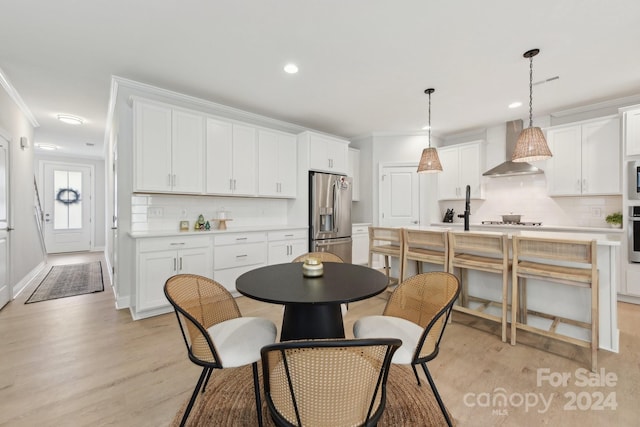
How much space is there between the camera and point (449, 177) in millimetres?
5445

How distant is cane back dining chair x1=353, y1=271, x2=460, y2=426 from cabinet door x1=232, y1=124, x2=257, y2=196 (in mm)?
2792

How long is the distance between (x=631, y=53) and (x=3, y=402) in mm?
5644

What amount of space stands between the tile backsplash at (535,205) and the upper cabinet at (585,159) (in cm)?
29

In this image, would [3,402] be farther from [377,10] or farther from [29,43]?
[377,10]

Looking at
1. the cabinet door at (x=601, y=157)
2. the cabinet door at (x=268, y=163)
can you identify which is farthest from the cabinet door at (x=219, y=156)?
the cabinet door at (x=601, y=157)

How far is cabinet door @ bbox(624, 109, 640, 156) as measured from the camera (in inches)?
134

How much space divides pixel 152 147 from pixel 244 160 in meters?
1.15

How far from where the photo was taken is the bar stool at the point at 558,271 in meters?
2.03

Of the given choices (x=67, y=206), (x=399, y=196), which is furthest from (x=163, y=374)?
(x=67, y=206)

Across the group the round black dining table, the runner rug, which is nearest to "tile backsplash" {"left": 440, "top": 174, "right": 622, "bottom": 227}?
the round black dining table

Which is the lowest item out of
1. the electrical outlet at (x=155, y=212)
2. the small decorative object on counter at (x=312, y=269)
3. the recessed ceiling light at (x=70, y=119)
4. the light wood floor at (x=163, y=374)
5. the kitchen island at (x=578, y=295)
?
the light wood floor at (x=163, y=374)

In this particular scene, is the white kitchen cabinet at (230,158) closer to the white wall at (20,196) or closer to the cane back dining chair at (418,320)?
the white wall at (20,196)

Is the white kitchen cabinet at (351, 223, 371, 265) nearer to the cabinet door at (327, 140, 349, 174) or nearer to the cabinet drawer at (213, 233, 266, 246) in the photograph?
the cabinet door at (327, 140, 349, 174)

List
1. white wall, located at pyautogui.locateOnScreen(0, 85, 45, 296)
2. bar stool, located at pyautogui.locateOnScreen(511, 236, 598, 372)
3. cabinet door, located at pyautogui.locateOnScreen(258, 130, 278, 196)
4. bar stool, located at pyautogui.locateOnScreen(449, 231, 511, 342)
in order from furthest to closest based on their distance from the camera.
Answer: cabinet door, located at pyautogui.locateOnScreen(258, 130, 278, 196)
white wall, located at pyautogui.locateOnScreen(0, 85, 45, 296)
bar stool, located at pyautogui.locateOnScreen(449, 231, 511, 342)
bar stool, located at pyautogui.locateOnScreen(511, 236, 598, 372)
